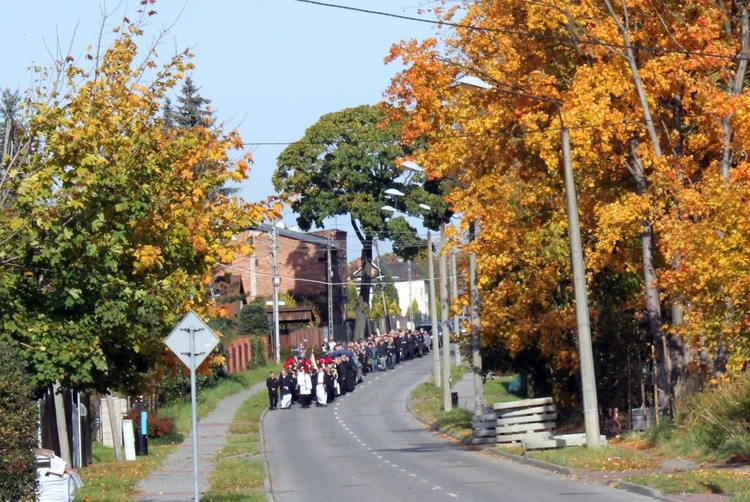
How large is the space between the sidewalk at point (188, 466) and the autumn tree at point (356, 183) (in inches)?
1021

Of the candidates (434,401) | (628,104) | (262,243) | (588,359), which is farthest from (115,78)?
(262,243)

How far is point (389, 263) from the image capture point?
154750 mm

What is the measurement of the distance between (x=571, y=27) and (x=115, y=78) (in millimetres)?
11831

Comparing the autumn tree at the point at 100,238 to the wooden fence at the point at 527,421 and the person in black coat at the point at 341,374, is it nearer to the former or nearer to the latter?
the wooden fence at the point at 527,421

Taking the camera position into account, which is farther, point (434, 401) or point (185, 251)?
point (434, 401)

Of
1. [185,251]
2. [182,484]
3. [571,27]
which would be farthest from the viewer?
[571,27]

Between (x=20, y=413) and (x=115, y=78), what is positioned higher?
(x=115, y=78)

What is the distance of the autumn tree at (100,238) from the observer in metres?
15.4

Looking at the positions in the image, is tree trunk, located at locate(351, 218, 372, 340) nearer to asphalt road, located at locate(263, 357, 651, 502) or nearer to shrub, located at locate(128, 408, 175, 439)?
asphalt road, located at locate(263, 357, 651, 502)

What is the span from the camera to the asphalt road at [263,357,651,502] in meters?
19.0

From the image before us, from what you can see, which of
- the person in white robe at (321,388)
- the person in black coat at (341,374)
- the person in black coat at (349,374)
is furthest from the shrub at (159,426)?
the person in black coat at (349,374)

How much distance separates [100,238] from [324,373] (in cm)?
3523

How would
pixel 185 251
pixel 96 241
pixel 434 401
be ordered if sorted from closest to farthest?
pixel 96 241 → pixel 185 251 → pixel 434 401

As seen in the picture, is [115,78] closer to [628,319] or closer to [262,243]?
[628,319]
